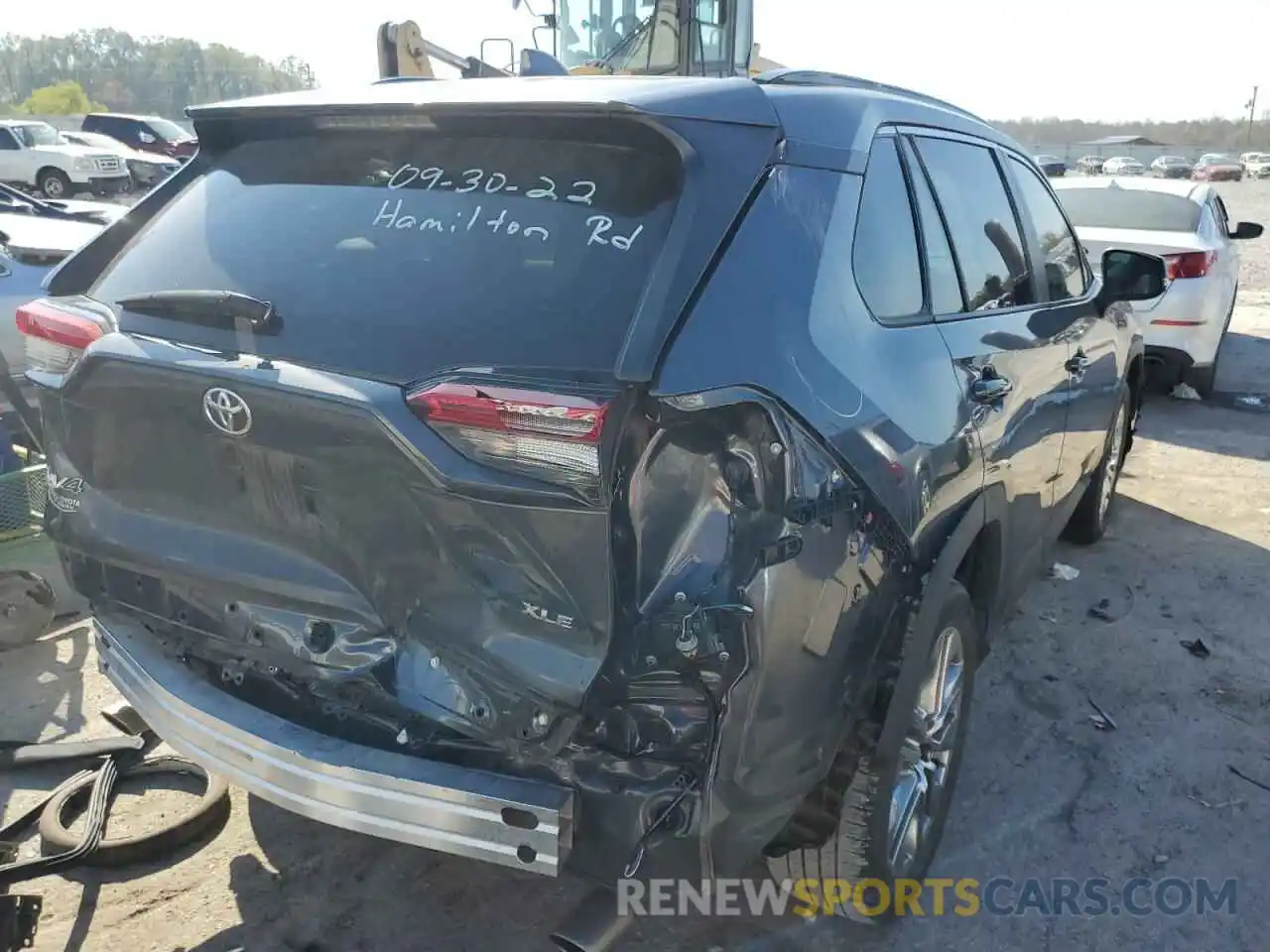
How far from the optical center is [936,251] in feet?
9.60

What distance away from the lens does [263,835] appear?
312cm

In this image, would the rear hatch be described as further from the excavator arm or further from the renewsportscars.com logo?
the excavator arm

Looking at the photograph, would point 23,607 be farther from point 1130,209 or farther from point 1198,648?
point 1130,209

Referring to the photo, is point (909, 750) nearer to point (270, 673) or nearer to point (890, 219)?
point (890, 219)

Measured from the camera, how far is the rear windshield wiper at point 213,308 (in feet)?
7.43

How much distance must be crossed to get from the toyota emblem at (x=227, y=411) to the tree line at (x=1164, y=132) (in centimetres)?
9724

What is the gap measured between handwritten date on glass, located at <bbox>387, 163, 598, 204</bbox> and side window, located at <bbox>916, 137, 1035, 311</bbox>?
4.19 feet

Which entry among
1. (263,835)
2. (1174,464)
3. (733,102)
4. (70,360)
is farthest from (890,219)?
(1174,464)

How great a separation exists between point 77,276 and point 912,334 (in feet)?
7.25

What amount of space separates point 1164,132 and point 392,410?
443ft

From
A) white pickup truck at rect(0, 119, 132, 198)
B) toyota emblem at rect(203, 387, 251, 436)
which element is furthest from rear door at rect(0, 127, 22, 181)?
toyota emblem at rect(203, 387, 251, 436)

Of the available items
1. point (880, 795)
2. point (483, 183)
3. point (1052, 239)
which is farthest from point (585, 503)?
point (1052, 239)

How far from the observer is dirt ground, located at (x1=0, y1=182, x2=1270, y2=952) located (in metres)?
2.76

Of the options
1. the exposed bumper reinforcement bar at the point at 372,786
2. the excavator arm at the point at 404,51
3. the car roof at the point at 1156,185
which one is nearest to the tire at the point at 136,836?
the exposed bumper reinforcement bar at the point at 372,786
